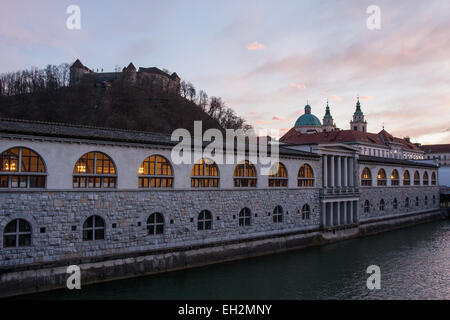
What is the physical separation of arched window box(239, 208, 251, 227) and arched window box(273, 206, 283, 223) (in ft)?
11.9

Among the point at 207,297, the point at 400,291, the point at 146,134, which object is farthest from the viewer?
the point at 146,134

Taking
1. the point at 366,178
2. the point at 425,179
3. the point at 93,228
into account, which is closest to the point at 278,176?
the point at 366,178

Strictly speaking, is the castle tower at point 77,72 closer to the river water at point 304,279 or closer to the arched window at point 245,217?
the arched window at point 245,217

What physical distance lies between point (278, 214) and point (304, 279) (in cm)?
1097

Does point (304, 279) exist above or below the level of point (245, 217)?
below

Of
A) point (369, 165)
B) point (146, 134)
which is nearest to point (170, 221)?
point (146, 134)

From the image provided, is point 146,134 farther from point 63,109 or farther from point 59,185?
point 63,109

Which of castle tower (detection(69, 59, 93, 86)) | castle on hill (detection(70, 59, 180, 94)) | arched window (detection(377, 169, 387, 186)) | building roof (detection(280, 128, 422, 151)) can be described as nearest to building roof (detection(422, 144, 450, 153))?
building roof (detection(280, 128, 422, 151))

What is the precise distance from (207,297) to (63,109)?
88.4 metres

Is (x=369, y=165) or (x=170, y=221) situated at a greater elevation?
(x=369, y=165)

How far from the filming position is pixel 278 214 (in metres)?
39.7

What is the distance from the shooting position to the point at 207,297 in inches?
974

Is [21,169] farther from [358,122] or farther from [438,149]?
[438,149]

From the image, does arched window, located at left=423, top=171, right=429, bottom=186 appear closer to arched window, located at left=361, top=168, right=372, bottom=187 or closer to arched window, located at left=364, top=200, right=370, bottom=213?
arched window, located at left=361, top=168, right=372, bottom=187
